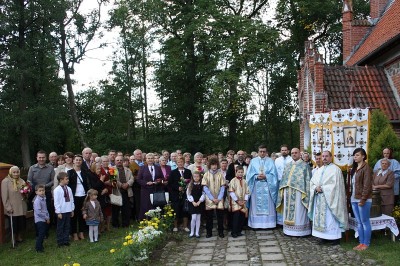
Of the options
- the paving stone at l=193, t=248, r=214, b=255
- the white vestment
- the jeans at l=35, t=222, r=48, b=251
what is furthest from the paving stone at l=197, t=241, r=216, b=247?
the jeans at l=35, t=222, r=48, b=251

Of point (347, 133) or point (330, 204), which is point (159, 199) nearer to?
point (330, 204)

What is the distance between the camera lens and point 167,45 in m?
25.2

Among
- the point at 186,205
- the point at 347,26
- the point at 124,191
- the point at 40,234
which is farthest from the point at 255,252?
the point at 347,26

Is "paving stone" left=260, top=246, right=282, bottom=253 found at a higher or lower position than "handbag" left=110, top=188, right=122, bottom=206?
lower

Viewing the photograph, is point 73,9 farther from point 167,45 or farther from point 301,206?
point 301,206

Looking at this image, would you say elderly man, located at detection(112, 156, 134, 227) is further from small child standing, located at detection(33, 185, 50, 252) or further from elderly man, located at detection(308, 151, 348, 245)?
elderly man, located at detection(308, 151, 348, 245)

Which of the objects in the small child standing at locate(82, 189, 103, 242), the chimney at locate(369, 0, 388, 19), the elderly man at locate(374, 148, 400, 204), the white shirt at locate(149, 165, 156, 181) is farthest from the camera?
the chimney at locate(369, 0, 388, 19)

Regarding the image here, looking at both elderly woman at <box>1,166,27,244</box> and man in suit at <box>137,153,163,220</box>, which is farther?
man in suit at <box>137,153,163,220</box>

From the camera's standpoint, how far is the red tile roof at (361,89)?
44.4 ft

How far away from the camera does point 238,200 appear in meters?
9.19

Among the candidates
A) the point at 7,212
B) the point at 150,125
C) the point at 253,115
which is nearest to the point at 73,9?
the point at 150,125

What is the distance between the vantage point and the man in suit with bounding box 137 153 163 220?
390 inches

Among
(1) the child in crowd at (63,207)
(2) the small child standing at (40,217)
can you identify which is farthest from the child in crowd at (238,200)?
(2) the small child standing at (40,217)

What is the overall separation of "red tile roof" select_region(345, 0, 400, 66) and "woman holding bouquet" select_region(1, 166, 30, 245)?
1161cm
